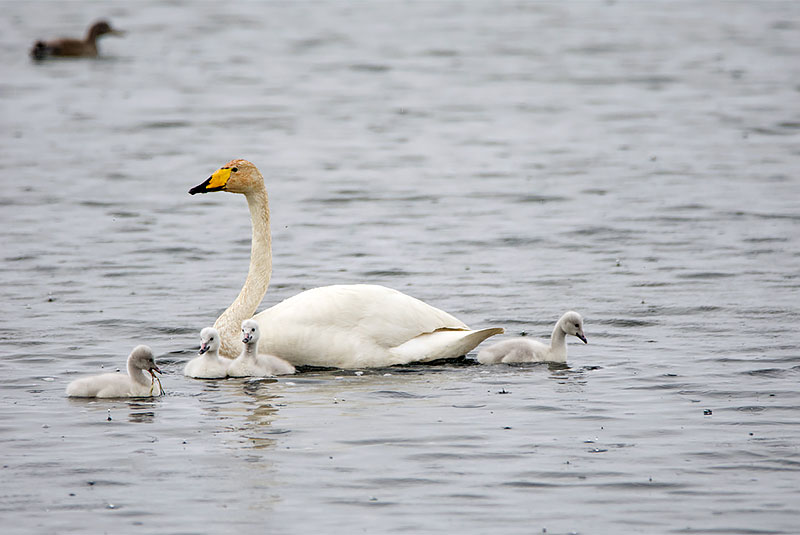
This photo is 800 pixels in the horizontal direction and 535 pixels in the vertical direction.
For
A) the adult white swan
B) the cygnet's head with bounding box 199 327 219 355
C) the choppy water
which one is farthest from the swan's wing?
the cygnet's head with bounding box 199 327 219 355

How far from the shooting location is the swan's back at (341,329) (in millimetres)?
11492

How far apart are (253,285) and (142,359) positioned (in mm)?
2083

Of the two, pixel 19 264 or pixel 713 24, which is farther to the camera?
pixel 713 24

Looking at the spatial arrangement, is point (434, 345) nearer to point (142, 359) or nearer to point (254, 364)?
point (254, 364)

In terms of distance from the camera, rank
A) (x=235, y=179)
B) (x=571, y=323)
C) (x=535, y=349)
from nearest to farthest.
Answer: (x=571, y=323)
(x=535, y=349)
(x=235, y=179)

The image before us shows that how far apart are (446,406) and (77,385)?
2.84m

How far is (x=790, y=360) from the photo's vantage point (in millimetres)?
11797

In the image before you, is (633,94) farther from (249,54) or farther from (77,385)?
(77,385)

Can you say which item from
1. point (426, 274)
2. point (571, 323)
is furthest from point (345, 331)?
point (426, 274)

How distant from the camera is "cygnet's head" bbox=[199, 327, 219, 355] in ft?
36.7

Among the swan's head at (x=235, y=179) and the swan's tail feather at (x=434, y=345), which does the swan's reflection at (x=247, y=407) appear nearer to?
the swan's tail feather at (x=434, y=345)

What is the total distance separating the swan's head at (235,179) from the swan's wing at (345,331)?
1563 mm

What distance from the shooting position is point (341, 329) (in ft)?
37.8

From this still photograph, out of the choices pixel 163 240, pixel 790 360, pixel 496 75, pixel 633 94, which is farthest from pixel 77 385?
pixel 496 75
